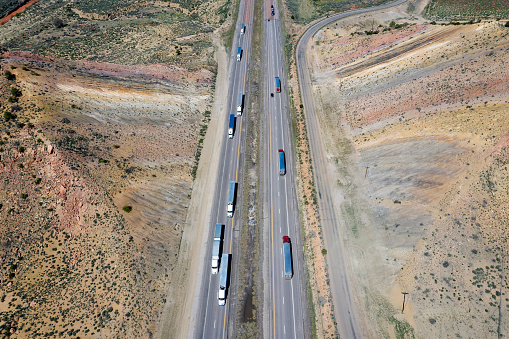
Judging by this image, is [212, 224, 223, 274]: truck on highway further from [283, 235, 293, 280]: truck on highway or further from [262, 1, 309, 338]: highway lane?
[283, 235, 293, 280]: truck on highway

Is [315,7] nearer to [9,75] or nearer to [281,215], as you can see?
[281,215]

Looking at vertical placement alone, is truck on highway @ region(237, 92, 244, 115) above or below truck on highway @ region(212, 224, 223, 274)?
above

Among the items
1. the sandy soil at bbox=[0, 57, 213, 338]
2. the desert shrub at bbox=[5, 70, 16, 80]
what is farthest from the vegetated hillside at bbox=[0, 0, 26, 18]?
the desert shrub at bbox=[5, 70, 16, 80]

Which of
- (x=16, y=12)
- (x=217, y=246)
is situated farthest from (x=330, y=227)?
(x=16, y=12)

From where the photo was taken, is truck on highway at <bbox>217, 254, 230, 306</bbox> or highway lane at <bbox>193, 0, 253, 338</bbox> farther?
truck on highway at <bbox>217, 254, 230, 306</bbox>

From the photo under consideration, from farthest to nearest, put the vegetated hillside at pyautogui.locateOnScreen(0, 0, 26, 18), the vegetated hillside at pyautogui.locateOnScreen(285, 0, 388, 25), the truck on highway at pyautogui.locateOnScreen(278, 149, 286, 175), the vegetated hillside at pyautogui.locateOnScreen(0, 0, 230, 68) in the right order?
the vegetated hillside at pyautogui.locateOnScreen(285, 0, 388, 25) → the vegetated hillside at pyautogui.locateOnScreen(0, 0, 26, 18) → the vegetated hillside at pyautogui.locateOnScreen(0, 0, 230, 68) → the truck on highway at pyautogui.locateOnScreen(278, 149, 286, 175)

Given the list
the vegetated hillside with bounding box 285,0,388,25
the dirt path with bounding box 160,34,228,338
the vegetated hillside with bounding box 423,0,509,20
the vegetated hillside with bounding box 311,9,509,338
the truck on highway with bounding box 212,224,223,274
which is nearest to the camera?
the vegetated hillside with bounding box 311,9,509,338
